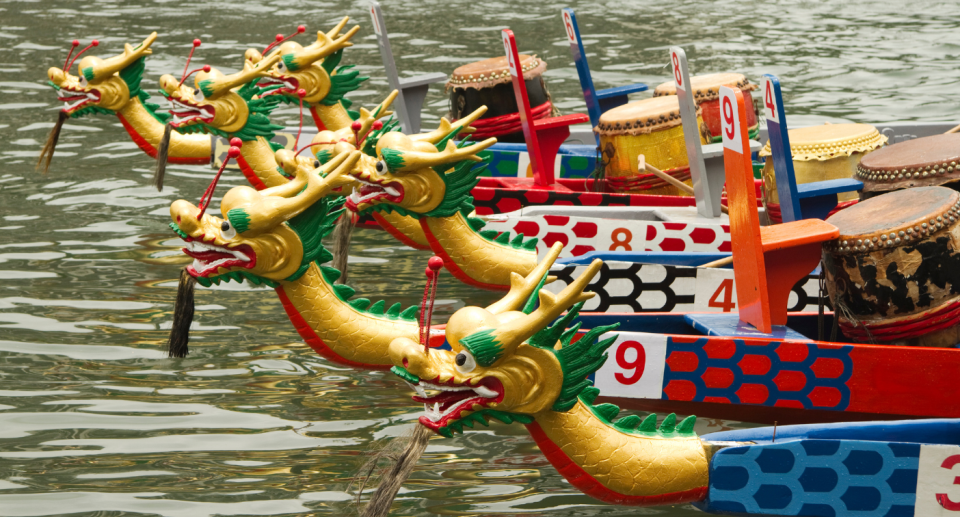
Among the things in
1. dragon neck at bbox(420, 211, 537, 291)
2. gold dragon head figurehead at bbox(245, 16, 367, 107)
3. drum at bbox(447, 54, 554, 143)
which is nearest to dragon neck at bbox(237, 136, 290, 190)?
gold dragon head figurehead at bbox(245, 16, 367, 107)

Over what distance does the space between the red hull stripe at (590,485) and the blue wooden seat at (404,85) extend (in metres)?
4.39

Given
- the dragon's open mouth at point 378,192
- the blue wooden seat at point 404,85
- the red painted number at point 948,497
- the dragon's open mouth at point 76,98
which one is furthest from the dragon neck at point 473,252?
the dragon's open mouth at point 76,98

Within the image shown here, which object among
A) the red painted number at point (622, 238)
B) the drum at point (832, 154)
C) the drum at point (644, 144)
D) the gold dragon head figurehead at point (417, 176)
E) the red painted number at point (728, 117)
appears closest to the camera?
the red painted number at point (728, 117)

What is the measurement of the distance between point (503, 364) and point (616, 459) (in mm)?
414

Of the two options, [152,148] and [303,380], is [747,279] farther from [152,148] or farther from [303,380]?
[152,148]

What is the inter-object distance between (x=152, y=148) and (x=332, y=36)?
1332mm

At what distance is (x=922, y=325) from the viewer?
382 centimetres

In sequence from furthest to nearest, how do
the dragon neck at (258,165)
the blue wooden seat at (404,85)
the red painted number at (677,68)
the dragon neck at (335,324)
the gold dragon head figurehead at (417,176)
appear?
1. the blue wooden seat at (404,85)
2. the dragon neck at (258,165)
3. the red painted number at (677,68)
4. the gold dragon head figurehead at (417,176)
5. the dragon neck at (335,324)

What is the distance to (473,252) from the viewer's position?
16.2 ft

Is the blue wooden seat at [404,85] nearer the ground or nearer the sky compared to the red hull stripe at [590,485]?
nearer the sky

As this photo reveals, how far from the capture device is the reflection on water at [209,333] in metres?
3.93

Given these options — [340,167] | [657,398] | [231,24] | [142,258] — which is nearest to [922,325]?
[657,398]

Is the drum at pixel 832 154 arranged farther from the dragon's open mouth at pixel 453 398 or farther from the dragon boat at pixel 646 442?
the dragon's open mouth at pixel 453 398

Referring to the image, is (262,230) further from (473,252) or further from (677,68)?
(677,68)
